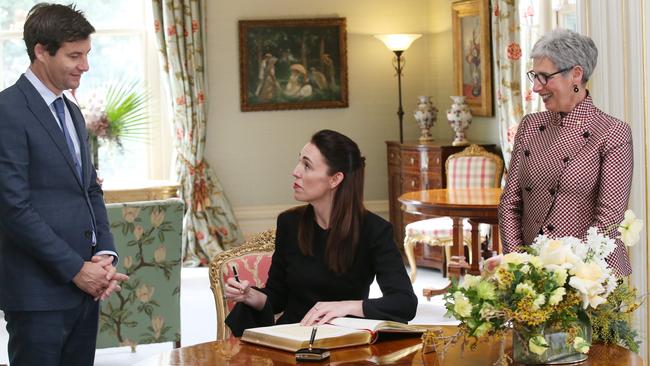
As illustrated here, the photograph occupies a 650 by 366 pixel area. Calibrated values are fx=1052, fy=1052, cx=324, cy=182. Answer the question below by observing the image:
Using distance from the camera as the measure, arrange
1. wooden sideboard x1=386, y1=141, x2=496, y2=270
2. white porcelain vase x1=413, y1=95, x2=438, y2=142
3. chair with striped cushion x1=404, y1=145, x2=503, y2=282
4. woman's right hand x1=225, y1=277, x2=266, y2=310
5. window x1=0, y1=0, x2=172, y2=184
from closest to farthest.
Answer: woman's right hand x1=225, y1=277, x2=266, y2=310 < chair with striped cushion x1=404, y1=145, x2=503, y2=282 < wooden sideboard x1=386, y1=141, x2=496, y2=270 < white porcelain vase x1=413, y1=95, x2=438, y2=142 < window x1=0, y1=0, x2=172, y2=184

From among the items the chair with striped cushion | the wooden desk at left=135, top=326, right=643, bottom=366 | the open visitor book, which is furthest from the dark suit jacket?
the chair with striped cushion

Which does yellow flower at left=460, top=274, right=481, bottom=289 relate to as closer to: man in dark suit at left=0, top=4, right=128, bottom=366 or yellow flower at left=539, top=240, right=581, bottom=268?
yellow flower at left=539, top=240, right=581, bottom=268

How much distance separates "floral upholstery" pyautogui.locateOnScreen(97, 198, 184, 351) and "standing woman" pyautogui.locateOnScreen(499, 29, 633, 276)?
2138mm

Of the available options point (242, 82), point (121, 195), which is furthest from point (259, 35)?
point (121, 195)

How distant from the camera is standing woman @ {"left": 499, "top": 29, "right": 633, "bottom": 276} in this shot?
349 cm

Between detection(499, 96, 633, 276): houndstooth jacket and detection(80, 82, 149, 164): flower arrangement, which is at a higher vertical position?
detection(80, 82, 149, 164): flower arrangement

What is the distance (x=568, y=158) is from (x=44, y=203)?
1.76 meters

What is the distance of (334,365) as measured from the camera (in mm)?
2717

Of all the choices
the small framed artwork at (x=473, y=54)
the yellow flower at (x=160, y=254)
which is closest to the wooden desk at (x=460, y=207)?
the small framed artwork at (x=473, y=54)

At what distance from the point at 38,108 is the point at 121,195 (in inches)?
208

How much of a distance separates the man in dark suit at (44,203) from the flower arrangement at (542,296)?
1496 millimetres

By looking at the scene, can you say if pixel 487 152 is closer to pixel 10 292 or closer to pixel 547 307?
pixel 10 292

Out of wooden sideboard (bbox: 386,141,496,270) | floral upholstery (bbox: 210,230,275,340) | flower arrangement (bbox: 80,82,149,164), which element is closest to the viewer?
floral upholstery (bbox: 210,230,275,340)

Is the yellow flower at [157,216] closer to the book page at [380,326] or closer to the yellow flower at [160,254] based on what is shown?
the yellow flower at [160,254]
